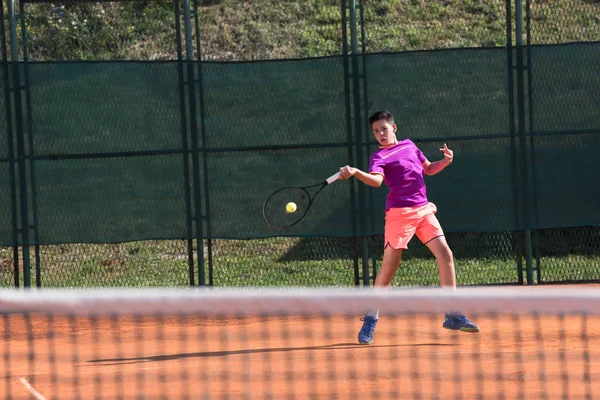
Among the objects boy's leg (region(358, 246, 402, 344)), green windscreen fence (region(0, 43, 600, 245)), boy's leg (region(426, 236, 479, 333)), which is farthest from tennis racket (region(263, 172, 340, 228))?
boy's leg (region(426, 236, 479, 333))

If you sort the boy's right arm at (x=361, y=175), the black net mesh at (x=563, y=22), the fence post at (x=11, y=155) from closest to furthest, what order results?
the boy's right arm at (x=361, y=175)
the fence post at (x=11, y=155)
the black net mesh at (x=563, y=22)

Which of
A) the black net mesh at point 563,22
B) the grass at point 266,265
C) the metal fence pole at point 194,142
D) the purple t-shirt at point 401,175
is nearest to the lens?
the purple t-shirt at point 401,175

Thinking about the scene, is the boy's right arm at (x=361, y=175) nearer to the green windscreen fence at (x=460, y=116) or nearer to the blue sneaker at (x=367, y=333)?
the blue sneaker at (x=367, y=333)

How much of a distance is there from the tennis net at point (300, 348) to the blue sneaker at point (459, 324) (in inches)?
3.9

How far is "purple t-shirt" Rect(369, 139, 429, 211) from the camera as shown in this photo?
604cm

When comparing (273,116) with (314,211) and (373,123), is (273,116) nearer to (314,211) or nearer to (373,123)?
(314,211)

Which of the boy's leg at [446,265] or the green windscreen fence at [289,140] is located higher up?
the green windscreen fence at [289,140]

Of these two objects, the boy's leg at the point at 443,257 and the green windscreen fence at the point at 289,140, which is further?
the green windscreen fence at the point at 289,140

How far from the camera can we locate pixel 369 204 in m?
8.21

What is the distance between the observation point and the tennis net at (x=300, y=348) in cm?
300

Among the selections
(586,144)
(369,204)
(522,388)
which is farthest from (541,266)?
(522,388)

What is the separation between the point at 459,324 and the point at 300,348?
1019mm

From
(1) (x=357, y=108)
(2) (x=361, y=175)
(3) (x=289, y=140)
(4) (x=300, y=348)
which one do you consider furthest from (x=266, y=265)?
(2) (x=361, y=175)

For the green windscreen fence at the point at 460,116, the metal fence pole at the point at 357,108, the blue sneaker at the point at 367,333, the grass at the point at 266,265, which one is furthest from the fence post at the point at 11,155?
the blue sneaker at the point at 367,333
